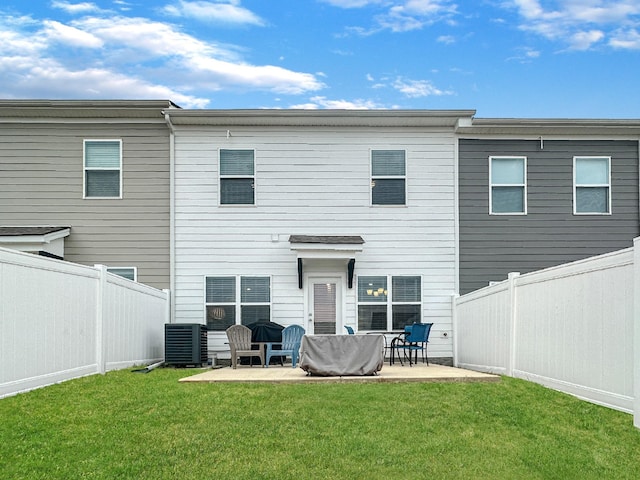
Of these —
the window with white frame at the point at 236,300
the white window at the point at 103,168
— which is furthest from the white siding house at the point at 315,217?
the white window at the point at 103,168

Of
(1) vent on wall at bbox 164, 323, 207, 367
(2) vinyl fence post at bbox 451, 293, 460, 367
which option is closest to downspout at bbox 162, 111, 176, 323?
(1) vent on wall at bbox 164, 323, 207, 367

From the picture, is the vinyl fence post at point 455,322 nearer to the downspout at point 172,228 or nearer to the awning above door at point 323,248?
the awning above door at point 323,248

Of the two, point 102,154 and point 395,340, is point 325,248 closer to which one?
point 395,340

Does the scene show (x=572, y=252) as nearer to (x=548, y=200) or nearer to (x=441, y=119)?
(x=548, y=200)

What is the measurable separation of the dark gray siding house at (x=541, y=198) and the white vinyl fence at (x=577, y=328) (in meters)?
4.20

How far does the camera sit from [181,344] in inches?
586

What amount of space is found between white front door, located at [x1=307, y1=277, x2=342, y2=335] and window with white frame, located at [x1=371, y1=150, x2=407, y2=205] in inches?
81.0

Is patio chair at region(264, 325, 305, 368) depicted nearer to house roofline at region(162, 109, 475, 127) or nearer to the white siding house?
the white siding house

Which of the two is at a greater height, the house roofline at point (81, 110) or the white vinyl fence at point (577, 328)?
the house roofline at point (81, 110)

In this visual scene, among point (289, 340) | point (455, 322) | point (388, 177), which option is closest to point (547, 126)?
point (388, 177)

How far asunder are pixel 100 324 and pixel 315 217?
670 cm

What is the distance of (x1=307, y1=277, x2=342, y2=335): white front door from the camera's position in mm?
16984

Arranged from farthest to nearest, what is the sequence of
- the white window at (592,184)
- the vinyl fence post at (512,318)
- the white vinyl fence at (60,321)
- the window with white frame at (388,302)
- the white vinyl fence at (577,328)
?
the white window at (592,184), the window with white frame at (388,302), the vinyl fence post at (512,318), the white vinyl fence at (60,321), the white vinyl fence at (577,328)

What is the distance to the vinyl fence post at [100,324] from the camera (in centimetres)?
1122
